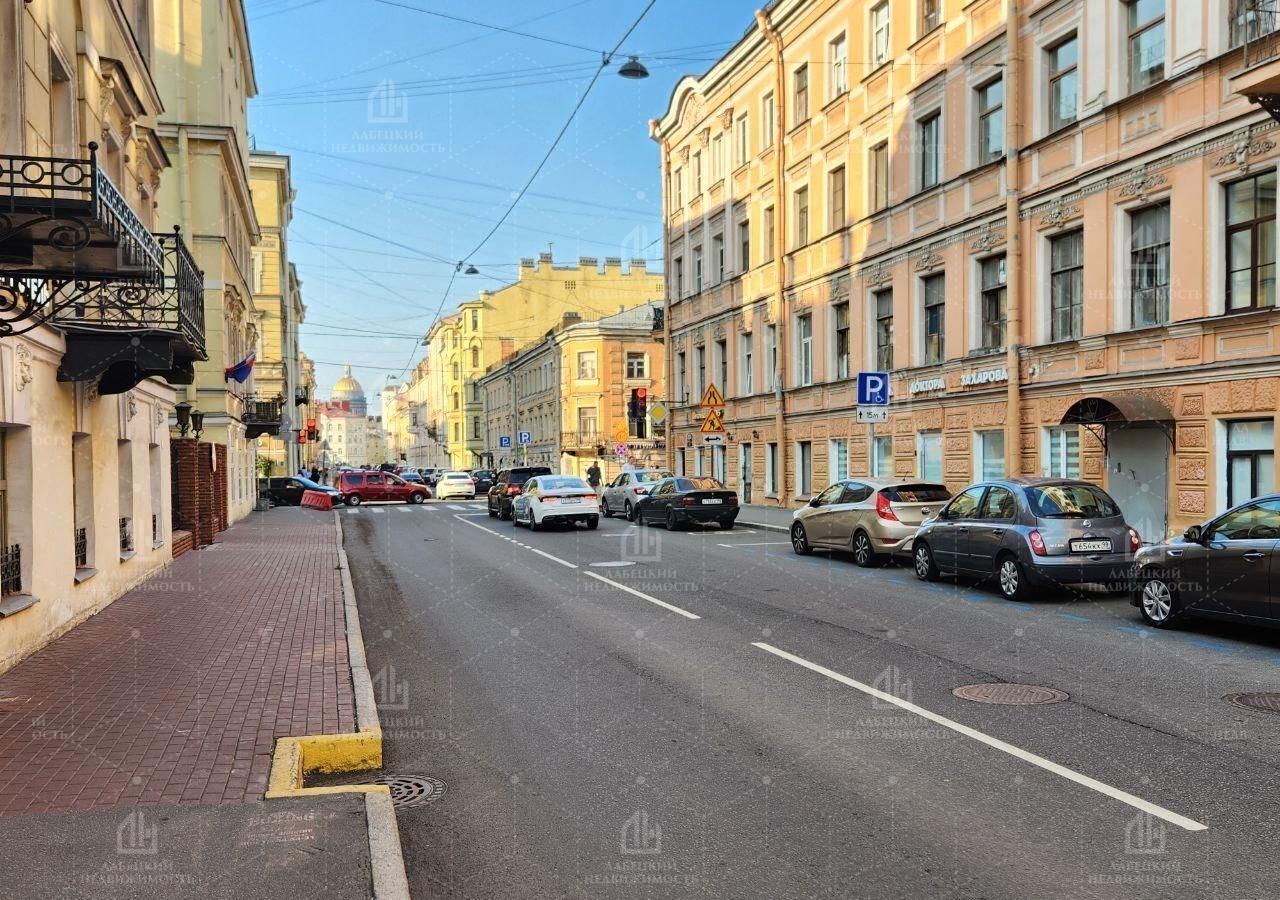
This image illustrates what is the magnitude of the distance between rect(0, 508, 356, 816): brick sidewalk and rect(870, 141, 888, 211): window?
752 inches

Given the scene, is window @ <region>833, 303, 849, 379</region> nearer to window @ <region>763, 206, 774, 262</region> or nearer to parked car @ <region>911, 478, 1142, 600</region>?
window @ <region>763, 206, 774, 262</region>

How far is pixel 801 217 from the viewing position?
31578 millimetres

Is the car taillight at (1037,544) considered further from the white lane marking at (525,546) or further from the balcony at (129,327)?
the balcony at (129,327)

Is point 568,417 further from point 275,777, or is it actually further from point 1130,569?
point 275,777

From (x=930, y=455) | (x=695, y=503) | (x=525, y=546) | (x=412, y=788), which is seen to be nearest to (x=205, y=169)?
(x=525, y=546)

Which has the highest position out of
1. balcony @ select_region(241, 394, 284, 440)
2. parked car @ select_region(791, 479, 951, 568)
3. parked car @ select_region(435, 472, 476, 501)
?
balcony @ select_region(241, 394, 284, 440)

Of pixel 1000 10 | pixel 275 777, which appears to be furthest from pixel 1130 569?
pixel 1000 10

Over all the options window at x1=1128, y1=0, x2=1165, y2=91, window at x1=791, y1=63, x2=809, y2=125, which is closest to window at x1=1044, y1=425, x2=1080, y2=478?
window at x1=1128, y1=0, x2=1165, y2=91

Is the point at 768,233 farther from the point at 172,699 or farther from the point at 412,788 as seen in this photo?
the point at 412,788

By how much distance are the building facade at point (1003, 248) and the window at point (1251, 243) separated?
35mm

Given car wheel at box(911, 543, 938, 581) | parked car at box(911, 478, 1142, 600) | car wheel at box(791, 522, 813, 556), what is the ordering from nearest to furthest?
parked car at box(911, 478, 1142, 600), car wheel at box(911, 543, 938, 581), car wheel at box(791, 522, 813, 556)

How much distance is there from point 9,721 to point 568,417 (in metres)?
56.0

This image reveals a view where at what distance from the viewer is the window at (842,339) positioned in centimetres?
2880

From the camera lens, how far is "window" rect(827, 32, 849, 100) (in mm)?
28344
